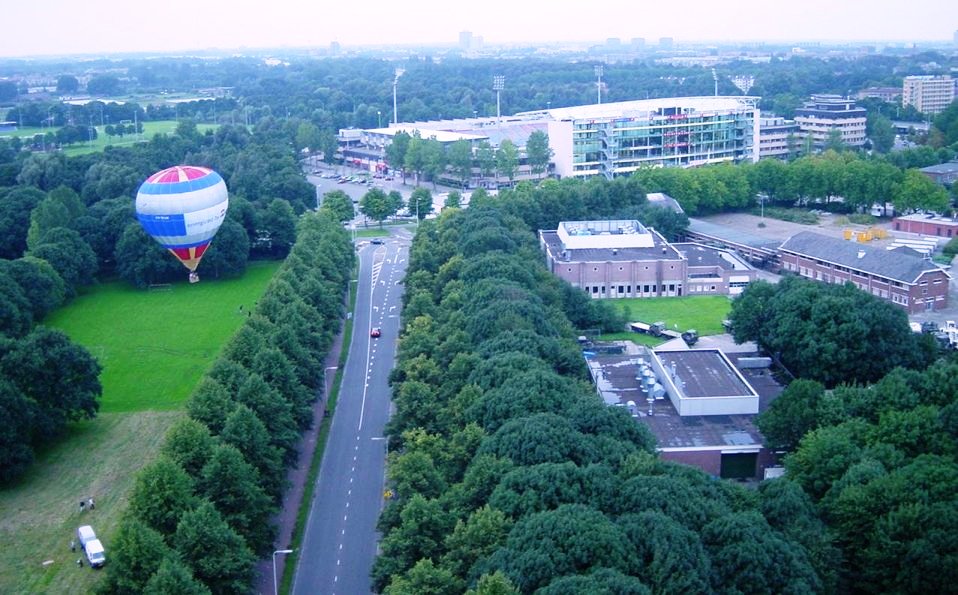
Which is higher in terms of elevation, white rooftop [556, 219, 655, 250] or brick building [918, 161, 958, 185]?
brick building [918, 161, 958, 185]

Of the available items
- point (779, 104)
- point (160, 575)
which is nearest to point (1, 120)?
point (779, 104)

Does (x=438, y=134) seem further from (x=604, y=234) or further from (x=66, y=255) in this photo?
(x=66, y=255)

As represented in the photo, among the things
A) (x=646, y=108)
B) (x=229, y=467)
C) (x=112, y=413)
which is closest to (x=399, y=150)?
(x=646, y=108)

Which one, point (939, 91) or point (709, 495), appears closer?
point (709, 495)

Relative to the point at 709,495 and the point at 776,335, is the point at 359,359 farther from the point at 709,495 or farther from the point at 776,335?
the point at 709,495

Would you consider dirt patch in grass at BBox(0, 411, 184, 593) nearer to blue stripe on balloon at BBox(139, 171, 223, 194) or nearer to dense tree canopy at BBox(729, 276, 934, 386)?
blue stripe on balloon at BBox(139, 171, 223, 194)

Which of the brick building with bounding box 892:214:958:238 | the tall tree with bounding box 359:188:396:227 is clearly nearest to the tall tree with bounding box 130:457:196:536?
the tall tree with bounding box 359:188:396:227
